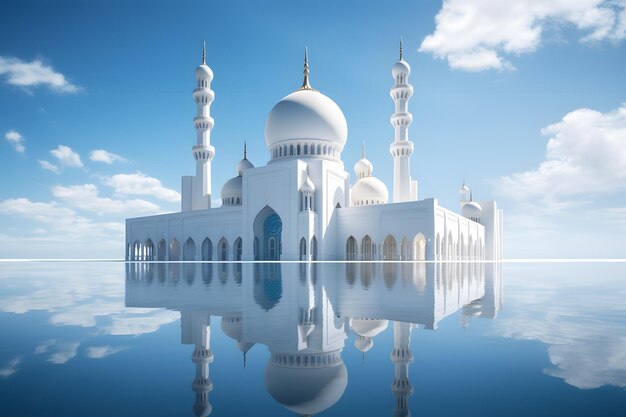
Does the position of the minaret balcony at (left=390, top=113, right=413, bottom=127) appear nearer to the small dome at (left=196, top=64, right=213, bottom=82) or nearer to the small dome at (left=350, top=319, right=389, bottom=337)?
the small dome at (left=196, top=64, right=213, bottom=82)

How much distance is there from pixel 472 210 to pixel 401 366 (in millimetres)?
45105

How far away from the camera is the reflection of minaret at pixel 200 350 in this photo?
1.87 meters

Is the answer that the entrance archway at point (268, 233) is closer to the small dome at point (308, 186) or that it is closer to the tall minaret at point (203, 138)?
the small dome at point (308, 186)

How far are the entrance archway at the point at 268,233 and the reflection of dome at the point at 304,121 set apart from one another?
5.40 meters

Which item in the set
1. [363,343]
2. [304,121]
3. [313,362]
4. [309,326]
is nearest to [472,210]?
[304,121]

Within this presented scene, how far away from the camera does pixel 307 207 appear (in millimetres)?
28891

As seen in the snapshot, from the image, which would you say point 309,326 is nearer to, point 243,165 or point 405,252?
point 405,252

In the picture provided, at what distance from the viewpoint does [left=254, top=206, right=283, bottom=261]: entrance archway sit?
104 feet

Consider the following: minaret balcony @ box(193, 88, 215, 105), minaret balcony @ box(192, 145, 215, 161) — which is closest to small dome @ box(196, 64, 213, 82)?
minaret balcony @ box(193, 88, 215, 105)

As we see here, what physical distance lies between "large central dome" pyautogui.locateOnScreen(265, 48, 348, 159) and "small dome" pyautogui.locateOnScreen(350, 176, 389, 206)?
9.80ft

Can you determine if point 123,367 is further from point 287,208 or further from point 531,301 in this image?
point 287,208

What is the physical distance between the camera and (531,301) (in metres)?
6.01

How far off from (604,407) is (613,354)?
1.21 metres

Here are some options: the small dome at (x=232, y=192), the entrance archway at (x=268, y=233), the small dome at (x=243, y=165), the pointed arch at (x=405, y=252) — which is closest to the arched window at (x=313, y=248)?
the entrance archway at (x=268, y=233)
